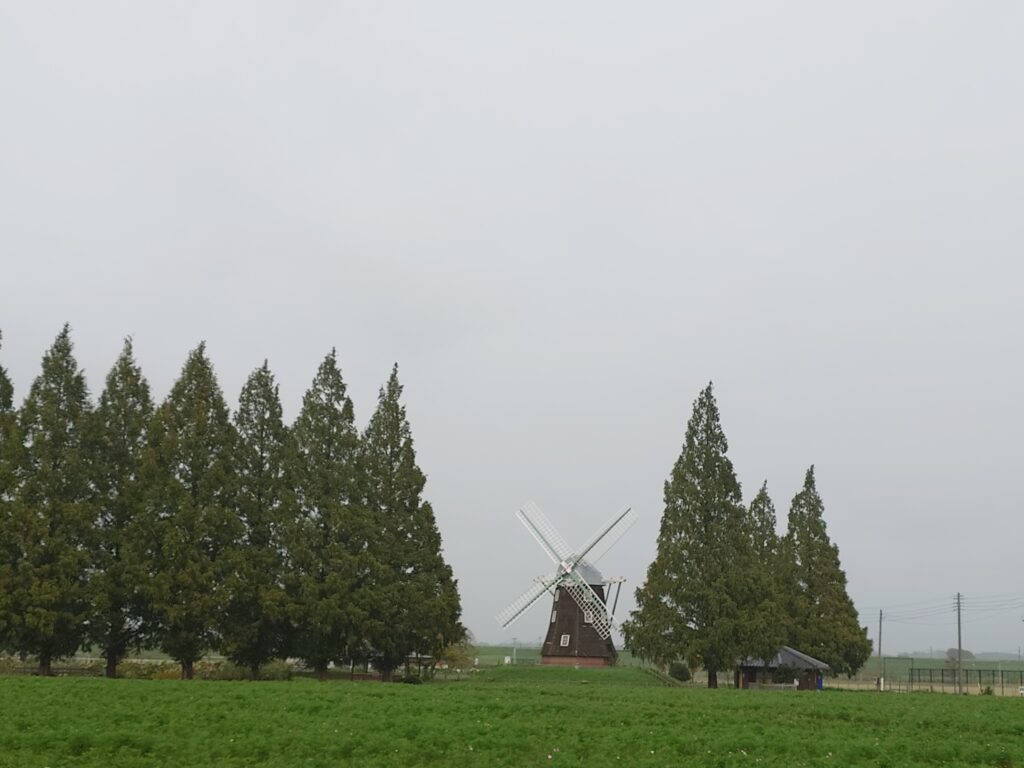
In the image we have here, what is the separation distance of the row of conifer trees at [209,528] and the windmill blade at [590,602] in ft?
47.8

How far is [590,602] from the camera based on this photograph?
51.1 metres

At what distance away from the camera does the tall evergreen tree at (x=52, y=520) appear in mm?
→ 30375

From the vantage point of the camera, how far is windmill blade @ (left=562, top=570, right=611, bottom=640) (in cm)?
5059

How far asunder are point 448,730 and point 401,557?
19.9 metres

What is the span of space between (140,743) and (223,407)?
900 inches

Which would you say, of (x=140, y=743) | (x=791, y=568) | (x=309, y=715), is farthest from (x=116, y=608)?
(x=791, y=568)

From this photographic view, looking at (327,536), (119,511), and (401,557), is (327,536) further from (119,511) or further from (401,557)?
(119,511)

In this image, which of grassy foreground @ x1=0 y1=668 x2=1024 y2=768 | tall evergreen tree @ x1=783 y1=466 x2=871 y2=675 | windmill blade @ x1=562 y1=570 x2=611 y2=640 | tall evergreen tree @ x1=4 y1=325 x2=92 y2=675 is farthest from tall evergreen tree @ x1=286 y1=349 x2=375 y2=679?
tall evergreen tree @ x1=783 y1=466 x2=871 y2=675

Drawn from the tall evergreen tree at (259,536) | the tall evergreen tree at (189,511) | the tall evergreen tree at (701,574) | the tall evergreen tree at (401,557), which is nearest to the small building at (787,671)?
the tall evergreen tree at (701,574)

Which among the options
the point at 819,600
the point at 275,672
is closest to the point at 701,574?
the point at 819,600

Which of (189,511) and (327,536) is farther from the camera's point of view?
(327,536)

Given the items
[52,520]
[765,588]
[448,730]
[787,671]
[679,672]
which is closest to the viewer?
[448,730]

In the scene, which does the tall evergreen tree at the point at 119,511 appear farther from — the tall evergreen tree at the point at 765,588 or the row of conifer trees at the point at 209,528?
the tall evergreen tree at the point at 765,588

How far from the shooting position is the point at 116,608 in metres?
32.4
